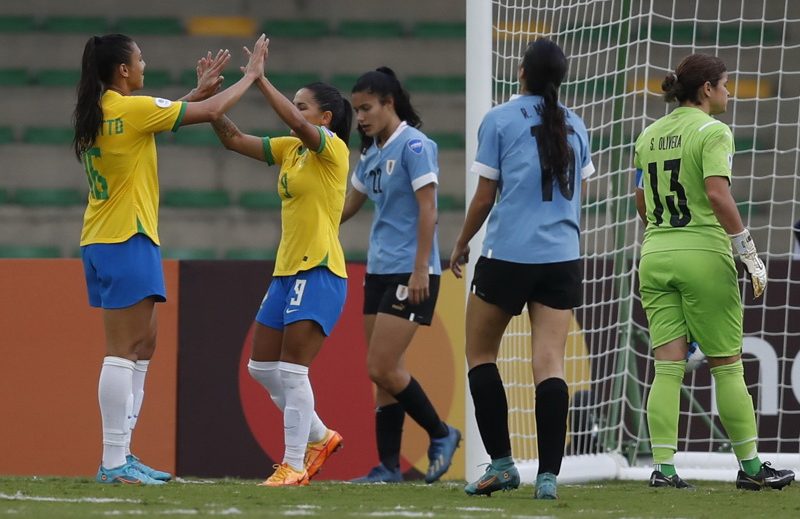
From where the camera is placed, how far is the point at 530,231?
4270mm

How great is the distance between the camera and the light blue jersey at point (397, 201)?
548cm

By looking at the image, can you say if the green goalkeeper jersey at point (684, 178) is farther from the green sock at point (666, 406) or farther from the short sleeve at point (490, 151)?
the short sleeve at point (490, 151)

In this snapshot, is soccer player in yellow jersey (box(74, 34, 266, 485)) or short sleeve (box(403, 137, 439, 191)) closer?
soccer player in yellow jersey (box(74, 34, 266, 485))

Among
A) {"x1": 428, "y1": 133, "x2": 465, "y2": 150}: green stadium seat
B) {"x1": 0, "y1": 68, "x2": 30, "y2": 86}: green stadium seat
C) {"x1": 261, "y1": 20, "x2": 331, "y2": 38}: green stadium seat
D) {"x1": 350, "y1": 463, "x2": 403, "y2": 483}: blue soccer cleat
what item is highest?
{"x1": 261, "y1": 20, "x2": 331, "y2": 38}: green stadium seat

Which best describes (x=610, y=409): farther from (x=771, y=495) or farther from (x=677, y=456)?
(x=771, y=495)

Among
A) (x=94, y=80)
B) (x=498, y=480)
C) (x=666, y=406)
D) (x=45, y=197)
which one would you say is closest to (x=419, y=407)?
(x=666, y=406)

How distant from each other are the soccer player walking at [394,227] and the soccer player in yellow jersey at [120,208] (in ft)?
2.80

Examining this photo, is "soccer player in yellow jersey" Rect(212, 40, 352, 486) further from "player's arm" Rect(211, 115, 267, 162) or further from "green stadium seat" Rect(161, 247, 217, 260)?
"green stadium seat" Rect(161, 247, 217, 260)

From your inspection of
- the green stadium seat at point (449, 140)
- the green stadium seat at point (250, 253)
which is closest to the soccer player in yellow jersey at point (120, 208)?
the green stadium seat at point (250, 253)

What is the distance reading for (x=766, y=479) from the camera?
197 inches

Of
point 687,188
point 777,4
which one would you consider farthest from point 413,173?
point 777,4

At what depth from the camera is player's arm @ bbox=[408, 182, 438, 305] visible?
5.10 metres

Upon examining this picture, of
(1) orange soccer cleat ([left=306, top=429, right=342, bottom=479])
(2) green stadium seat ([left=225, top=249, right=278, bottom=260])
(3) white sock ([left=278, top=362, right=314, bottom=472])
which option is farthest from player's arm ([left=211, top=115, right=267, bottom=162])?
(2) green stadium seat ([left=225, top=249, right=278, bottom=260])

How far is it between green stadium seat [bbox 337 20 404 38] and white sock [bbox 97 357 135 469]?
291 inches
